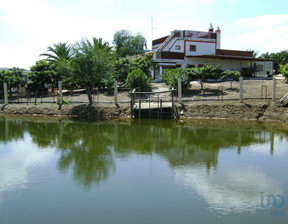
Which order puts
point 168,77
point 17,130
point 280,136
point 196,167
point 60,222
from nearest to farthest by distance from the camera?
point 60,222 → point 196,167 → point 280,136 → point 17,130 → point 168,77

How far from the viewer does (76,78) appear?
75.1 ft

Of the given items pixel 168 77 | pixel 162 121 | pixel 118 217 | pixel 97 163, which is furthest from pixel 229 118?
pixel 118 217

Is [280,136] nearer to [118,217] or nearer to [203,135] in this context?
[203,135]

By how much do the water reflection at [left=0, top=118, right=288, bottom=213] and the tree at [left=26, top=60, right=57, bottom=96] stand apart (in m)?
9.75

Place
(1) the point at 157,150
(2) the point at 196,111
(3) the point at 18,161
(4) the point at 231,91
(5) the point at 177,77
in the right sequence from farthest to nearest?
(4) the point at 231,91, (5) the point at 177,77, (2) the point at 196,111, (1) the point at 157,150, (3) the point at 18,161

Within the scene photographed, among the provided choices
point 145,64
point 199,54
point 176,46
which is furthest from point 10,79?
point 199,54

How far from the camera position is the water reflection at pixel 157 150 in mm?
7849

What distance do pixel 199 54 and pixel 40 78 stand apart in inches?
721

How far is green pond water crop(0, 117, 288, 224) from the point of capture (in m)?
6.40

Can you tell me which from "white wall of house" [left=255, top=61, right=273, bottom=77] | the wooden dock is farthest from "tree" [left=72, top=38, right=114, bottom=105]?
"white wall of house" [left=255, top=61, right=273, bottom=77]

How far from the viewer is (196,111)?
20750 mm

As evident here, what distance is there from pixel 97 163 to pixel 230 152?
5.39 meters

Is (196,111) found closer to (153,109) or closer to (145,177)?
(153,109)

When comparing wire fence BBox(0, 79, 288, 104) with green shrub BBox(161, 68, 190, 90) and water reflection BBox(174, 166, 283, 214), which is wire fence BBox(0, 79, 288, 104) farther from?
water reflection BBox(174, 166, 283, 214)
